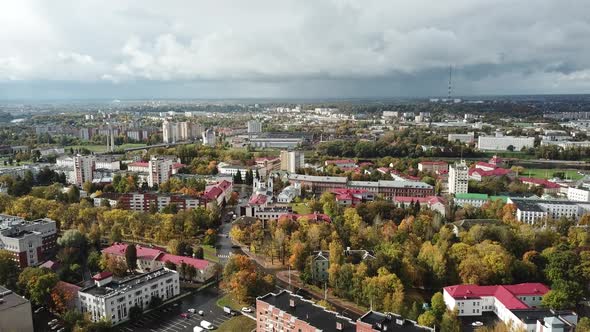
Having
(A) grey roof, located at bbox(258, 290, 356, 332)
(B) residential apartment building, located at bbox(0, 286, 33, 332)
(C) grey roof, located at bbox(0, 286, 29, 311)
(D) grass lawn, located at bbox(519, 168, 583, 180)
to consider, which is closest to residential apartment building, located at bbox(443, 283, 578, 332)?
(A) grey roof, located at bbox(258, 290, 356, 332)

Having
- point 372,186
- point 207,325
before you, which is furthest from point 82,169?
point 207,325

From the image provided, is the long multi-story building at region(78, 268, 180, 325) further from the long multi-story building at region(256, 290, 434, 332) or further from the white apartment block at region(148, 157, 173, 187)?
the white apartment block at region(148, 157, 173, 187)

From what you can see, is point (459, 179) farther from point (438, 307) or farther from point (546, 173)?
point (438, 307)

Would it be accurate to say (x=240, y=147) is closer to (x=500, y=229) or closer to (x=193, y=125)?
(x=193, y=125)

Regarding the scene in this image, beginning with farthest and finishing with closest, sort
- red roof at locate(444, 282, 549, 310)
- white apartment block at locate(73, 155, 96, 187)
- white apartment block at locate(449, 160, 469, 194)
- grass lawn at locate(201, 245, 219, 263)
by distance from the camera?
white apartment block at locate(73, 155, 96, 187), white apartment block at locate(449, 160, 469, 194), grass lawn at locate(201, 245, 219, 263), red roof at locate(444, 282, 549, 310)

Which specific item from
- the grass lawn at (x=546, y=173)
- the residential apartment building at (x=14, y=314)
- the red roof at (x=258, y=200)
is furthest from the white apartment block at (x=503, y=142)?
the residential apartment building at (x=14, y=314)

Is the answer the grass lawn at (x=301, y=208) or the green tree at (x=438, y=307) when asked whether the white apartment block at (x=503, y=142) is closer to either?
the grass lawn at (x=301, y=208)

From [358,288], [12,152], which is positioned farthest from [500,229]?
[12,152]
